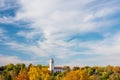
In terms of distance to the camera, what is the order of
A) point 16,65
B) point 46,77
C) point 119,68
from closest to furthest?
point 46,77 < point 16,65 < point 119,68

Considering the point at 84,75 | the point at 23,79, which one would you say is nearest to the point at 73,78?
the point at 84,75

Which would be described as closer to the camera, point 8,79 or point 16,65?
point 8,79

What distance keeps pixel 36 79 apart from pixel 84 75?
13579 millimetres

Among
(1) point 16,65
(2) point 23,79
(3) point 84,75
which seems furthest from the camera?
(1) point 16,65

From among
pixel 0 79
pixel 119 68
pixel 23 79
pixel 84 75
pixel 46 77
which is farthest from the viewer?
pixel 119 68

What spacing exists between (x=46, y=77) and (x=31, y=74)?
4414mm

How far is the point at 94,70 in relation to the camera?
184 metres

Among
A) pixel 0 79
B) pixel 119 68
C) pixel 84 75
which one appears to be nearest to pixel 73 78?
pixel 84 75

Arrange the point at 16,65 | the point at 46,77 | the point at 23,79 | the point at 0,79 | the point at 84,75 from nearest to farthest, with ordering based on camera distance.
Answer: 1. the point at 84,75
2. the point at 46,77
3. the point at 23,79
4. the point at 0,79
5. the point at 16,65

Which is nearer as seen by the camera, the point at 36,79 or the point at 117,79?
the point at 36,79

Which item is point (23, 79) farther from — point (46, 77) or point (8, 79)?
point (8, 79)

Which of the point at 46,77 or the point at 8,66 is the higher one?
the point at 8,66

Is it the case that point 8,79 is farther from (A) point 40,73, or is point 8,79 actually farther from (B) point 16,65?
(B) point 16,65

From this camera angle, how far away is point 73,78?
63.7 metres
